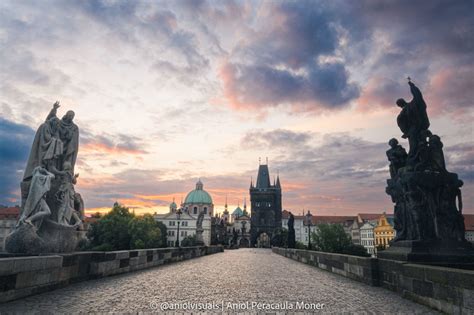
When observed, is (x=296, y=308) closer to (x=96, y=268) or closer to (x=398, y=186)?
(x=398, y=186)

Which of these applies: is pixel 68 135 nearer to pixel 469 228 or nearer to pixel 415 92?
pixel 415 92

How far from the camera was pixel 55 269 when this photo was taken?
657cm

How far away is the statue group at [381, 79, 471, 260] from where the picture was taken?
7230 mm

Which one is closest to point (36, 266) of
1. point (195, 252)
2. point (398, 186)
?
point (398, 186)

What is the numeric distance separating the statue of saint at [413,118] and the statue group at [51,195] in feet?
29.4

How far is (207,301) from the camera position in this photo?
19.7ft

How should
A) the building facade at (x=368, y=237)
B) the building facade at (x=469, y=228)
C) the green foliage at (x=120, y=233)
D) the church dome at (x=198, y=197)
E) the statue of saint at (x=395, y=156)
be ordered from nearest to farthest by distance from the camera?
1. the statue of saint at (x=395, y=156)
2. the green foliage at (x=120, y=233)
3. the building facade at (x=469, y=228)
4. the building facade at (x=368, y=237)
5. the church dome at (x=198, y=197)

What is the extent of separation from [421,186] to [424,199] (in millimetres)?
311

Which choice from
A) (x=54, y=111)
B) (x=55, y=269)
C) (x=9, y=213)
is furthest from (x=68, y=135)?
(x=9, y=213)

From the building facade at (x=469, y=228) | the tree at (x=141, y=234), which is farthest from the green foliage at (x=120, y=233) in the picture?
the building facade at (x=469, y=228)

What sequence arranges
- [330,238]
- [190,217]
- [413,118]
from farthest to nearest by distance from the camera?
[190,217]
[330,238]
[413,118]

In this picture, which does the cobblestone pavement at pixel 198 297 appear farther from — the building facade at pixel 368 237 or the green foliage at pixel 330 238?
the building facade at pixel 368 237

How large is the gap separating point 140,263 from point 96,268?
3.96 metres

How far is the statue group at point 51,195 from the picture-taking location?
715cm
